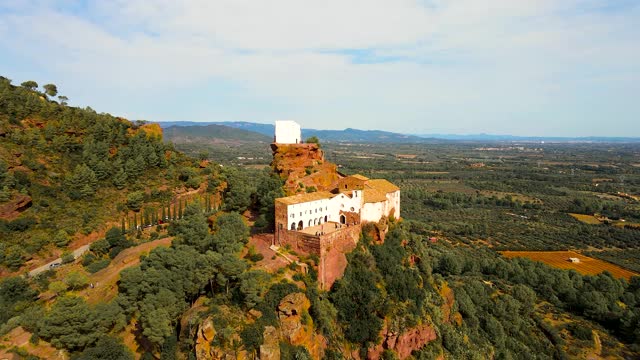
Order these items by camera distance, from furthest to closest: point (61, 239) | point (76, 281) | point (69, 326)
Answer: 1. point (61, 239)
2. point (76, 281)
3. point (69, 326)

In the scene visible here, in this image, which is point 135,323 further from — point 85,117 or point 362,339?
point 85,117

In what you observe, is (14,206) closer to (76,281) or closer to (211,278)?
(76,281)

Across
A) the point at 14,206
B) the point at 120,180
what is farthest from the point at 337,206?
the point at 14,206

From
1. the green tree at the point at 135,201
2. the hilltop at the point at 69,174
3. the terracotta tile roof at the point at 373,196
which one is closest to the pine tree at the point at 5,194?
the hilltop at the point at 69,174

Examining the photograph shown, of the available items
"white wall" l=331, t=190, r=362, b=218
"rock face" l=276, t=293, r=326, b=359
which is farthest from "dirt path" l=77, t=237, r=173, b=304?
"white wall" l=331, t=190, r=362, b=218

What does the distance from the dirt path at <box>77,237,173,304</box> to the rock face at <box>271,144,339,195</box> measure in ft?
62.0

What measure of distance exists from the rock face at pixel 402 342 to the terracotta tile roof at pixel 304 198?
17376mm

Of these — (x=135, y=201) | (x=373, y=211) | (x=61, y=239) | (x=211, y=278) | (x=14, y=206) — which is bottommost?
(x=61, y=239)

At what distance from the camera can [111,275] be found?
49.1 m

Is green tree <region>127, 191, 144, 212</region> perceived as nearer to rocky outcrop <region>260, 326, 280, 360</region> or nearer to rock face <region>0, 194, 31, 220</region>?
rock face <region>0, 194, 31, 220</region>

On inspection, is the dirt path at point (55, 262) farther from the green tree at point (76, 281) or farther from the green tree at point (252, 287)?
the green tree at point (252, 287)

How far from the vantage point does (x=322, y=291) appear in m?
45.0

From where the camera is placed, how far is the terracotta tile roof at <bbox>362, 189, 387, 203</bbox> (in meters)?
55.5

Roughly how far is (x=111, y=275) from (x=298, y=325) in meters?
25.3
